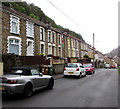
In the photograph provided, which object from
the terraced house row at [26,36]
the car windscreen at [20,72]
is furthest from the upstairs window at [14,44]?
the car windscreen at [20,72]

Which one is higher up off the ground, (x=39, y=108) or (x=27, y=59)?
(x=27, y=59)

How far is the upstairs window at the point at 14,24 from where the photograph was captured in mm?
17766

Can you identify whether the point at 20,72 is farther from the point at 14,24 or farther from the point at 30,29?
the point at 30,29

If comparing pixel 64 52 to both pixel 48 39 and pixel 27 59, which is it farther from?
pixel 27 59

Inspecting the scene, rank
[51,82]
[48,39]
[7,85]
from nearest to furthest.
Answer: [7,85] → [51,82] → [48,39]

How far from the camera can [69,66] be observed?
1694 centimetres

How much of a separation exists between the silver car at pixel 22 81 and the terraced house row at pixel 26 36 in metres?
9.48

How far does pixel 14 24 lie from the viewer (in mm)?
18516

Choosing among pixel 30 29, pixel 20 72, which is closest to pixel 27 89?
pixel 20 72

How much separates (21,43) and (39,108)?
1463 cm

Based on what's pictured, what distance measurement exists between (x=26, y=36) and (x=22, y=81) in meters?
14.2

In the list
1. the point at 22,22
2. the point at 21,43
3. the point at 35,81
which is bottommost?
the point at 35,81

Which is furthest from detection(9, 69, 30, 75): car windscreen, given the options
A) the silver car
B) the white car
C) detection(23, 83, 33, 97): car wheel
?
the white car

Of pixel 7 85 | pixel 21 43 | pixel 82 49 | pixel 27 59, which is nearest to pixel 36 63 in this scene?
pixel 27 59
